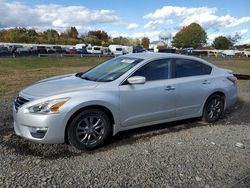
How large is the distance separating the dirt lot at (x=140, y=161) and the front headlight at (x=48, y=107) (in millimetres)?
667

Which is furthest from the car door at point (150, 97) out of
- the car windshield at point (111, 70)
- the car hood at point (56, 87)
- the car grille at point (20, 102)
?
the car grille at point (20, 102)

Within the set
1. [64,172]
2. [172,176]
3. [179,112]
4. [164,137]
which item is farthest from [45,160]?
[179,112]

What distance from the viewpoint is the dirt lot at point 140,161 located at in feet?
12.7

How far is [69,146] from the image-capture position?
5023 mm

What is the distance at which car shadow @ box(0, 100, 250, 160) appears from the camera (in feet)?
15.6

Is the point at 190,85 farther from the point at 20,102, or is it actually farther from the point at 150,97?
the point at 20,102

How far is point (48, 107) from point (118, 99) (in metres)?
1.15

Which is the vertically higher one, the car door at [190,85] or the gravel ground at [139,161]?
the car door at [190,85]

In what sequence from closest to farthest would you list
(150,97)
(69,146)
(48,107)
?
(48,107) → (69,146) → (150,97)

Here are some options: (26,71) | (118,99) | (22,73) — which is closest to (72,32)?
(26,71)

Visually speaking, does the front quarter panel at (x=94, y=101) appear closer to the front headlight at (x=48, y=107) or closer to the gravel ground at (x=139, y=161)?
the front headlight at (x=48, y=107)

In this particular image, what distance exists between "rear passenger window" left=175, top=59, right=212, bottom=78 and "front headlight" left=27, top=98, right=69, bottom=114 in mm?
2447

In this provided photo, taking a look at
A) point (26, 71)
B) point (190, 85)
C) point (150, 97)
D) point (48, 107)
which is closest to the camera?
point (48, 107)

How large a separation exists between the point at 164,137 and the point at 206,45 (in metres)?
128
